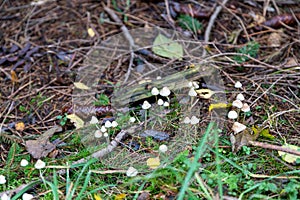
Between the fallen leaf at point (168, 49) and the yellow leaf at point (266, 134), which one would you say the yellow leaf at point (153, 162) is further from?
the fallen leaf at point (168, 49)

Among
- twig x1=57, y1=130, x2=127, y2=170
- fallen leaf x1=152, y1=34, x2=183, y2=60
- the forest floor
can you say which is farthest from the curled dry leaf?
twig x1=57, y1=130, x2=127, y2=170

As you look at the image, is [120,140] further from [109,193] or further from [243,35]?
[243,35]

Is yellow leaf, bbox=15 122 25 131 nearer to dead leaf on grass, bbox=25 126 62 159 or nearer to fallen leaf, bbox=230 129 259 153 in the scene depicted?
dead leaf on grass, bbox=25 126 62 159

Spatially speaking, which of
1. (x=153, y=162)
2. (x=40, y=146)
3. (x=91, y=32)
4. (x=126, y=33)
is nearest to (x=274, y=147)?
(x=153, y=162)

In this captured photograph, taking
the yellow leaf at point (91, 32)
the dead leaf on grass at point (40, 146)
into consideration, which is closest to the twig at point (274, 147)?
the dead leaf on grass at point (40, 146)

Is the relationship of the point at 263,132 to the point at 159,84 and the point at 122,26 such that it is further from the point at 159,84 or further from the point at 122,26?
the point at 122,26

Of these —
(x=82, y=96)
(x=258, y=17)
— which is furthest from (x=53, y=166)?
(x=258, y=17)
